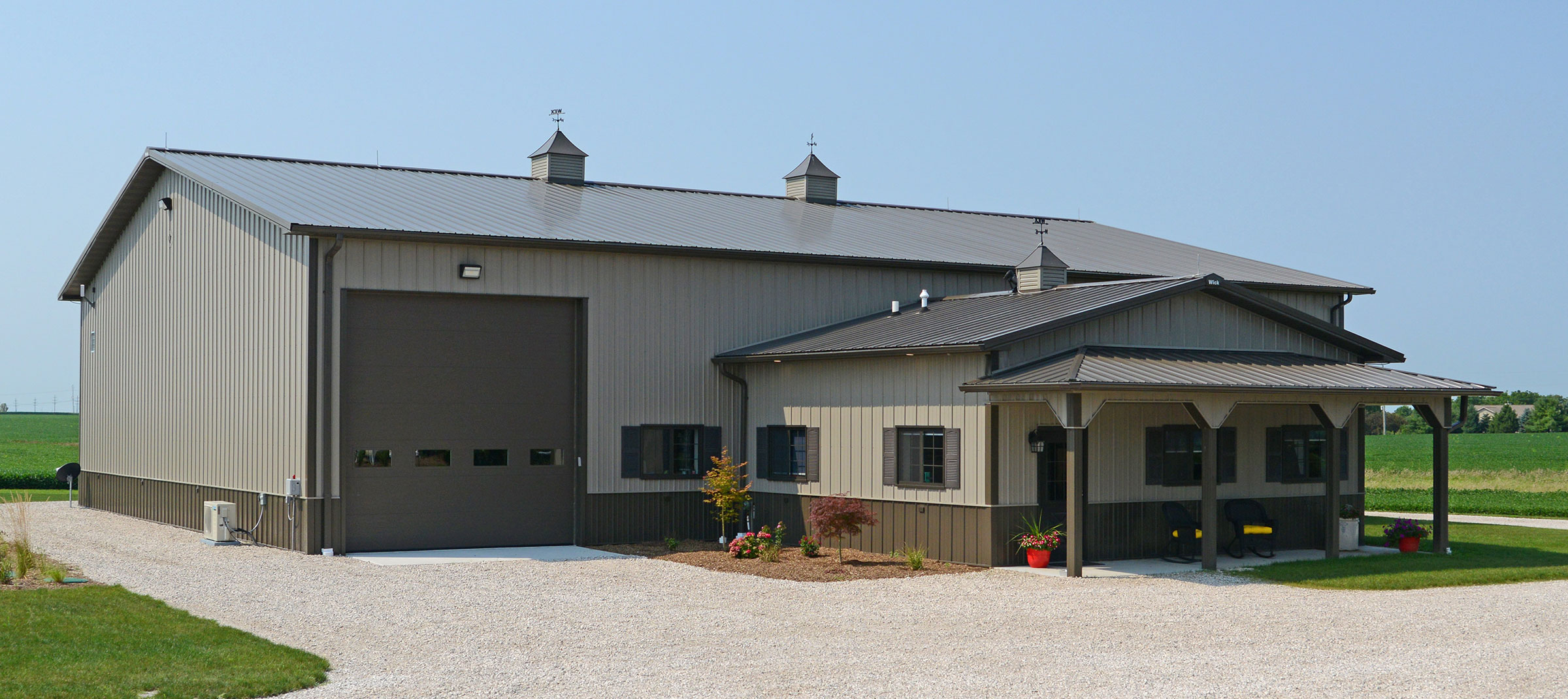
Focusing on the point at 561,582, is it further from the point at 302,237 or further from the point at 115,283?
the point at 115,283

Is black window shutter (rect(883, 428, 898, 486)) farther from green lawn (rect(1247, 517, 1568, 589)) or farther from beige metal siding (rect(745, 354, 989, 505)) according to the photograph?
green lawn (rect(1247, 517, 1568, 589))

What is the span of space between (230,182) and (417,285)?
4420 millimetres

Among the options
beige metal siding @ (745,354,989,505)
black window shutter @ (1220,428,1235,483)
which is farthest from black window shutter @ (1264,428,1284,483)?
beige metal siding @ (745,354,989,505)

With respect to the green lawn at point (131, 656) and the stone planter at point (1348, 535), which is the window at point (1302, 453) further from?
the green lawn at point (131, 656)

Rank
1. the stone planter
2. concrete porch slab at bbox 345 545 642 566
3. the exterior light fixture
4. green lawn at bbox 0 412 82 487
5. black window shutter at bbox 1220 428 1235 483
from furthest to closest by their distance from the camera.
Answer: green lawn at bbox 0 412 82 487 → the stone planter → black window shutter at bbox 1220 428 1235 483 → concrete porch slab at bbox 345 545 642 566 → the exterior light fixture

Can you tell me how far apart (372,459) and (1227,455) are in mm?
11686

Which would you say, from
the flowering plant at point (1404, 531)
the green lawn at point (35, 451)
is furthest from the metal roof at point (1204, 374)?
the green lawn at point (35, 451)

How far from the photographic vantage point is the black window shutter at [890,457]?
19375 mm

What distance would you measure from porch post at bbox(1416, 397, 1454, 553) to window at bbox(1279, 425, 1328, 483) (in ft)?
4.76


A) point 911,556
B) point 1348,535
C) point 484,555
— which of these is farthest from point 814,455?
point 1348,535

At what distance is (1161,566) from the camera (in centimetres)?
1841

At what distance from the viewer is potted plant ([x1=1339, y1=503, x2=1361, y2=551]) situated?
2089cm

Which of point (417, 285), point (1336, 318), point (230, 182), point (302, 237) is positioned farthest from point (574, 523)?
point (1336, 318)

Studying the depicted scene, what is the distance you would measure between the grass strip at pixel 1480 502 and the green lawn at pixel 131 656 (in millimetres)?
24551
